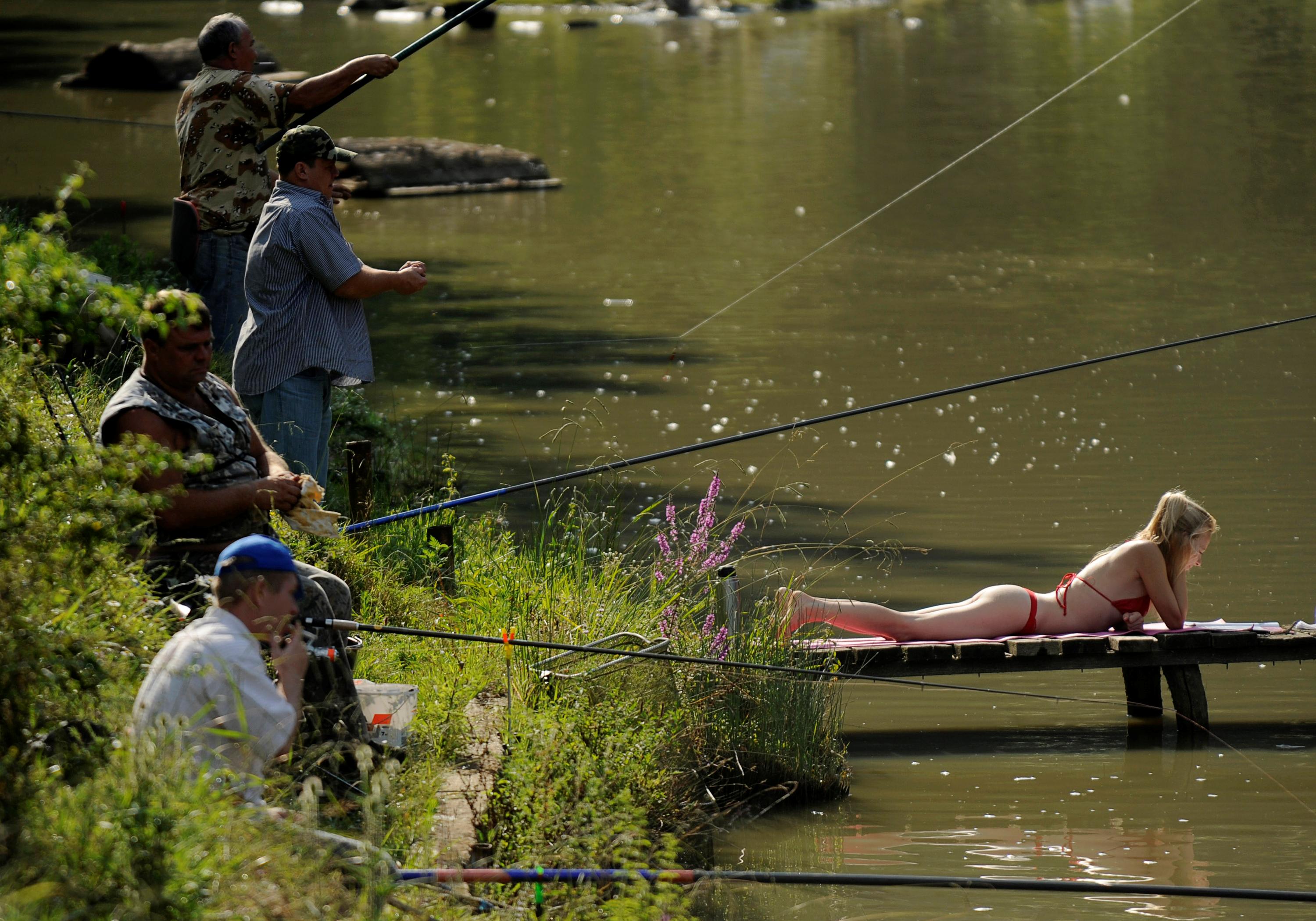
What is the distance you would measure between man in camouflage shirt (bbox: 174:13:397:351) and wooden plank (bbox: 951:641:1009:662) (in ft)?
10.3

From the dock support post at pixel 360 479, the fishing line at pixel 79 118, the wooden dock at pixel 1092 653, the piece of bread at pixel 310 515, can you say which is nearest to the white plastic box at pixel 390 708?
the piece of bread at pixel 310 515

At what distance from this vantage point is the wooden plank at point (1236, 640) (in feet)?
21.6

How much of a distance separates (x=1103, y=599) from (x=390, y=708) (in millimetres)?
3079

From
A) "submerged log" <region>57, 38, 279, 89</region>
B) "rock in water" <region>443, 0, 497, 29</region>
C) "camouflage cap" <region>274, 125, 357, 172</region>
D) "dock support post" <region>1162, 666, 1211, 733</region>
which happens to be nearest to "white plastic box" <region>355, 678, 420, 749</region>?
"camouflage cap" <region>274, 125, 357, 172</region>

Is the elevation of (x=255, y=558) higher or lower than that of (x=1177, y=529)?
higher

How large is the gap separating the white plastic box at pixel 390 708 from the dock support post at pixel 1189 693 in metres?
3.02

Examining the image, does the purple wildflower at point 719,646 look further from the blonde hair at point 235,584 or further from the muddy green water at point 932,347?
the blonde hair at point 235,584

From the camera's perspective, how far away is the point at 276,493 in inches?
191

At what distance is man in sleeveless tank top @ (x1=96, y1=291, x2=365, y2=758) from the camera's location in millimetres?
4555

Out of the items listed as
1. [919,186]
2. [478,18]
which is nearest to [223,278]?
[919,186]

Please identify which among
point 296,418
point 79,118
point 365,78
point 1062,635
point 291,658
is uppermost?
point 365,78

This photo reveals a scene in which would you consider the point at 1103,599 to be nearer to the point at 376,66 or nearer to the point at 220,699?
the point at 376,66

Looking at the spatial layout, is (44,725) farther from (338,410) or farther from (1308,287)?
(1308,287)

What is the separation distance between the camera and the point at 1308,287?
1575 cm
